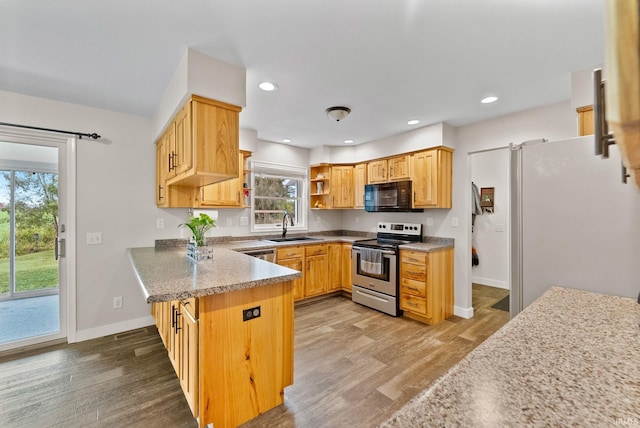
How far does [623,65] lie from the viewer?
0.27 m

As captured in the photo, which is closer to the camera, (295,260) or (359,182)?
(295,260)

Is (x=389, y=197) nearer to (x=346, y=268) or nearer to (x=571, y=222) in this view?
(x=346, y=268)

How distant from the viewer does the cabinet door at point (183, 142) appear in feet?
6.75

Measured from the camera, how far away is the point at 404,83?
8.02 ft

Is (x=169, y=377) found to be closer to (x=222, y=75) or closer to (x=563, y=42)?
(x=222, y=75)

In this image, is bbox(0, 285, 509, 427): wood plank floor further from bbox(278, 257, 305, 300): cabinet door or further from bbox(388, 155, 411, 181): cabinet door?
bbox(388, 155, 411, 181): cabinet door

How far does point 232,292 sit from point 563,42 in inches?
108

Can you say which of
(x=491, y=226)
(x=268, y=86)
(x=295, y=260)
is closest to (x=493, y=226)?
(x=491, y=226)

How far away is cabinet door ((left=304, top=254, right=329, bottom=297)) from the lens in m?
4.10

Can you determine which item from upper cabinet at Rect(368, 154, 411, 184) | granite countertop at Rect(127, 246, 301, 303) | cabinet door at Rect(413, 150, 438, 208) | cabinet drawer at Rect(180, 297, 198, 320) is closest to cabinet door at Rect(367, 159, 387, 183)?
upper cabinet at Rect(368, 154, 411, 184)

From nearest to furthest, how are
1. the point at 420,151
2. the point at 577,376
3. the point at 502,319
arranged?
the point at 577,376
the point at 502,319
the point at 420,151

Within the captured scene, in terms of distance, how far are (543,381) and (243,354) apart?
5.02 feet

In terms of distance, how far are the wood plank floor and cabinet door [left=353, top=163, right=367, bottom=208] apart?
1.99 metres

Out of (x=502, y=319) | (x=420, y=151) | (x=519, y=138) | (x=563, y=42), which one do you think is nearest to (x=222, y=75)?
(x=563, y=42)
